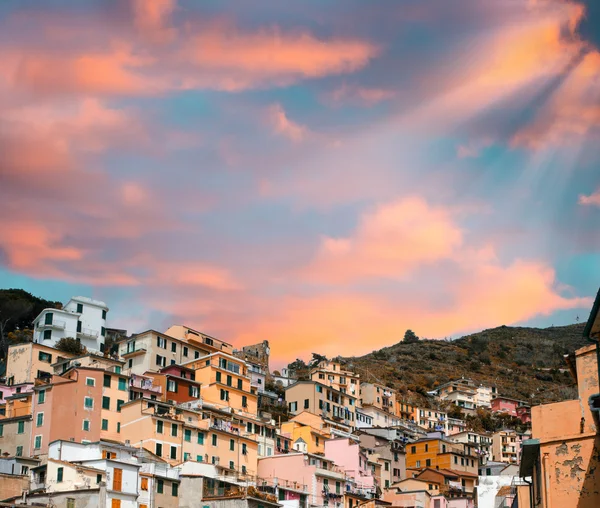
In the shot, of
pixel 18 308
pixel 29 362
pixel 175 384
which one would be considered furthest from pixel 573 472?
pixel 18 308

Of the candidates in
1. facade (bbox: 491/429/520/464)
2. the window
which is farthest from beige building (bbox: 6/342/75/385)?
facade (bbox: 491/429/520/464)

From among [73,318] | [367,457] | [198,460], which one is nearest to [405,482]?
[367,457]

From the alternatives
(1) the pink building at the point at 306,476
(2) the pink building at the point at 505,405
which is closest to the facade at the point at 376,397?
(2) the pink building at the point at 505,405

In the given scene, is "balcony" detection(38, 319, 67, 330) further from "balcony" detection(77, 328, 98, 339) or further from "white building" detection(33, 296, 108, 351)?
"balcony" detection(77, 328, 98, 339)

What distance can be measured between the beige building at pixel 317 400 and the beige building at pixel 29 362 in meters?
35.6

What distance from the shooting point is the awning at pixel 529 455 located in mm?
35594

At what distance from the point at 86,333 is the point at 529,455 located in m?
93.6

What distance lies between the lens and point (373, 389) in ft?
517

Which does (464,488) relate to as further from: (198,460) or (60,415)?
(60,415)

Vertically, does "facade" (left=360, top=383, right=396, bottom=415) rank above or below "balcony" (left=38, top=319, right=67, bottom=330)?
below

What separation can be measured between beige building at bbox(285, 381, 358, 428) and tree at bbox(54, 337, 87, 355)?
1184 inches

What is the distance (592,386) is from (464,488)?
82794 millimetres

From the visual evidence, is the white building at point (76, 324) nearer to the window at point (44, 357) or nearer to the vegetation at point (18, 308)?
the window at point (44, 357)

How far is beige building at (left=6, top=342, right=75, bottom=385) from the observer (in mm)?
105188
